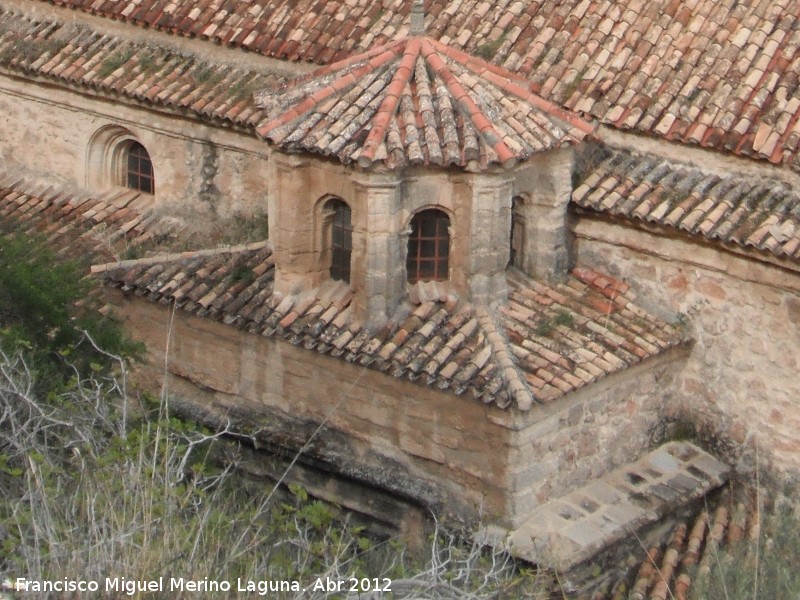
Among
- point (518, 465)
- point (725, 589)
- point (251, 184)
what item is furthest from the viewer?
point (251, 184)

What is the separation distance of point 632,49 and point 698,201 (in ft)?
5.90

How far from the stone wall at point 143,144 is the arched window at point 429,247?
2.77 m

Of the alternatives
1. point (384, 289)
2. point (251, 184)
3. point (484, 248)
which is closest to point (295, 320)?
point (384, 289)

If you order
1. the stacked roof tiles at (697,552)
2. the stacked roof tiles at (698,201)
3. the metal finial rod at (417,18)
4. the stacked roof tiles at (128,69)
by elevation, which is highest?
the metal finial rod at (417,18)

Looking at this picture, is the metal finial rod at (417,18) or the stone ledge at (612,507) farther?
the metal finial rod at (417,18)

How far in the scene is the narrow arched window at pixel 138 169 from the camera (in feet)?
57.3

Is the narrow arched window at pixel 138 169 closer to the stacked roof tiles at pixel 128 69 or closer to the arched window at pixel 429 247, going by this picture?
the stacked roof tiles at pixel 128 69

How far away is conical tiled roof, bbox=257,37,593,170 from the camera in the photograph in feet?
42.5

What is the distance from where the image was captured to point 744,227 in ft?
43.3

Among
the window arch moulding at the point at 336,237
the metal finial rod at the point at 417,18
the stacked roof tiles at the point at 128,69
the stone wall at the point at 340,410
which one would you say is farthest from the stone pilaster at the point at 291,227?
the stacked roof tiles at the point at 128,69

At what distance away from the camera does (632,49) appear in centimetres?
1450

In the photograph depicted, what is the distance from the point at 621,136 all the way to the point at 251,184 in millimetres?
4163

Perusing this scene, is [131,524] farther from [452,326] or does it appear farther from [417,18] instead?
[417,18]

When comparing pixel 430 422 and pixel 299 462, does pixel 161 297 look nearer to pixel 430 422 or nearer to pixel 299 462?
pixel 299 462
